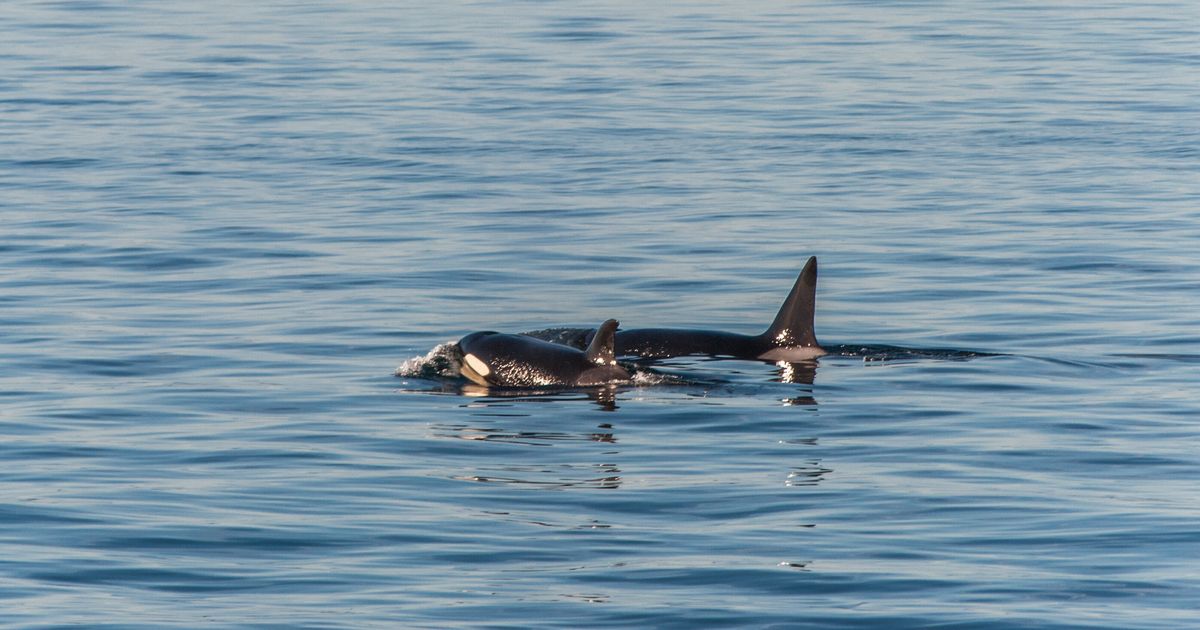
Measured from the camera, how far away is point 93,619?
877cm

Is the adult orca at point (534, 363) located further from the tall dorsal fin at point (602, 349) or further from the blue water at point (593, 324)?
the blue water at point (593, 324)

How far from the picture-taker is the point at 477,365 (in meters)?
15.1

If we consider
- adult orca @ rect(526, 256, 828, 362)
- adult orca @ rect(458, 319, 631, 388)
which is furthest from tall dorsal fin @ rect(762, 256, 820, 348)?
adult orca @ rect(458, 319, 631, 388)

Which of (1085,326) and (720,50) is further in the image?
(720,50)

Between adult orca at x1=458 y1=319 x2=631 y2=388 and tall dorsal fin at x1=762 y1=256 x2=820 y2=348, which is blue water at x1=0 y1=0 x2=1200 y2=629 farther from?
tall dorsal fin at x1=762 y1=256 x2=820 y2=348

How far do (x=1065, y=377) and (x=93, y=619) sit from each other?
8.67 meters

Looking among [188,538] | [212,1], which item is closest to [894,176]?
[188,538]

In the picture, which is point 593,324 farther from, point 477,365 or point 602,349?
point 602,349

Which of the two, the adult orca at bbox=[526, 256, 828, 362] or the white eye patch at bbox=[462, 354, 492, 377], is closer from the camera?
the white eye patch at bbox=[462, 354, 492, 377]

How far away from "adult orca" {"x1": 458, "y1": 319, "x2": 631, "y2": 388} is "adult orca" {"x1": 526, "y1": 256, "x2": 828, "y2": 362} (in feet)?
3.57

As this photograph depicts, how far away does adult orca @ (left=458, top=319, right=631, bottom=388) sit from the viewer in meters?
14.9

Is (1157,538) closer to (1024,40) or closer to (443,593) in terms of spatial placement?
(443,593)

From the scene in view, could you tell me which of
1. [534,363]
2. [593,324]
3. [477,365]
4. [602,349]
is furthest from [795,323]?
[477,365]

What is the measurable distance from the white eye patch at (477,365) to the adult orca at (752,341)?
131 cm
